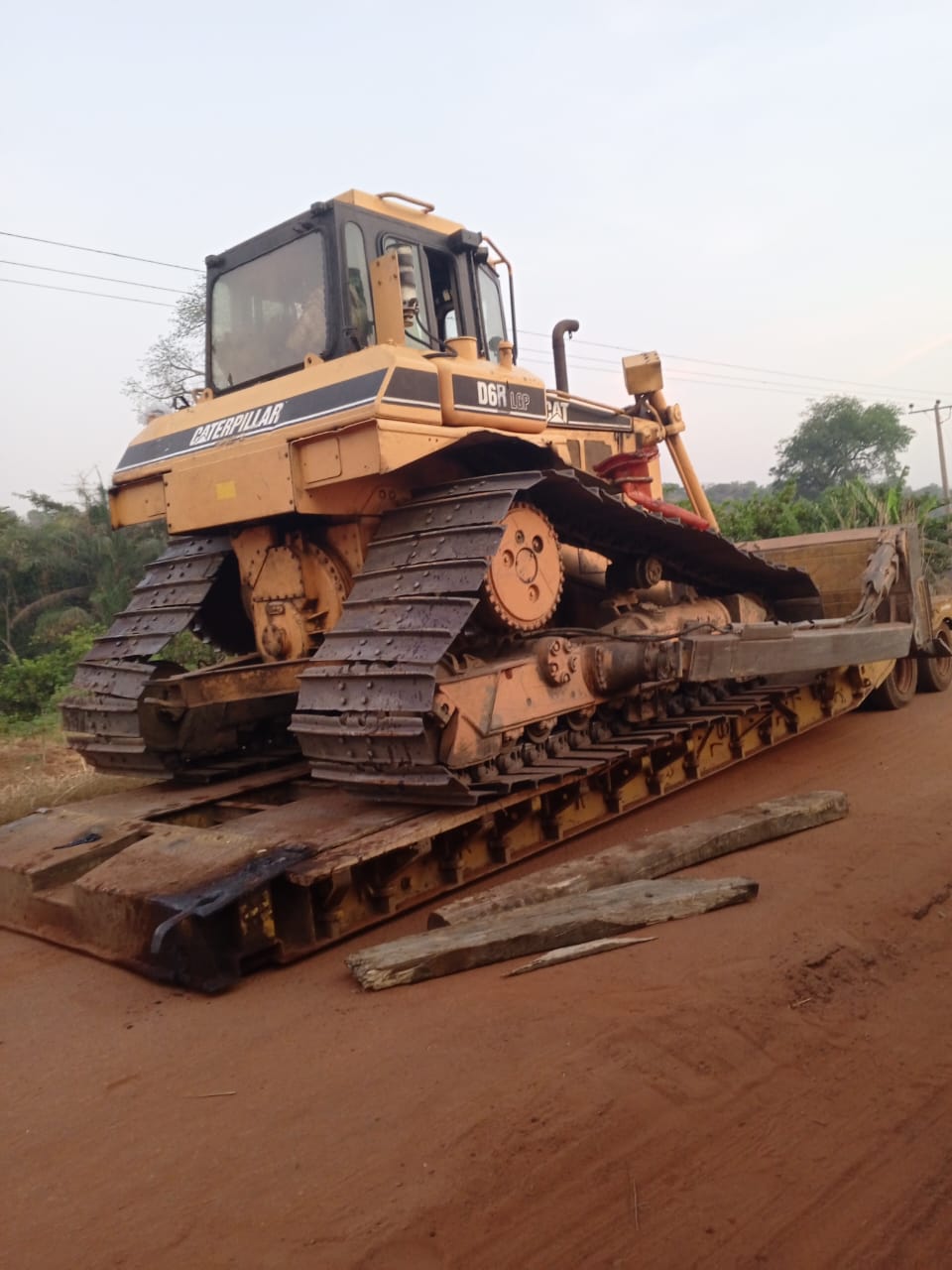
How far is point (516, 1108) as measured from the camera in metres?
2.87

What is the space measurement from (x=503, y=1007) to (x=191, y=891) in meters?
1.38

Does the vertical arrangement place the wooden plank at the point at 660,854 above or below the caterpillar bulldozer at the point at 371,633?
below

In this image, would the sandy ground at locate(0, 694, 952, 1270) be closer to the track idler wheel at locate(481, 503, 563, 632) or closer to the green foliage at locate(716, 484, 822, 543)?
the track idler wheel at locate(481, 503, 563, 632)

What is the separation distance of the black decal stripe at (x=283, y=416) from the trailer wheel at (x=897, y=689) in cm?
624

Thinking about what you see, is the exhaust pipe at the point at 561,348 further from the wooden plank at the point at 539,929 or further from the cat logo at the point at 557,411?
the wooden plank at the point at 539,929

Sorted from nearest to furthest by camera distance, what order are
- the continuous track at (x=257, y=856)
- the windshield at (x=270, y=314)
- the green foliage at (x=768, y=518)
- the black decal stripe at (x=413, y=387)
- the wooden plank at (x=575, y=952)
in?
the wooden plank at (x=575, y=952), the continuous track at (x=257, y=856), the black decal stripe at (x=413, y=387), the windshield at (x=270, y=314), the green foliage at (x=768, y=518)

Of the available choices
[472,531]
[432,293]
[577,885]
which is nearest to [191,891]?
[577,885]

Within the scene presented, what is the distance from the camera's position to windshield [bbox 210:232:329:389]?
5.89 m

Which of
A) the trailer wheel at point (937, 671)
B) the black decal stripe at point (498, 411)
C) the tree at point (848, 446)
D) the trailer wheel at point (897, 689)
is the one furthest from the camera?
the tree at point (848, 446)

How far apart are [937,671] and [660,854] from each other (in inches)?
263

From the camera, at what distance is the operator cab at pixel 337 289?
18.9ft

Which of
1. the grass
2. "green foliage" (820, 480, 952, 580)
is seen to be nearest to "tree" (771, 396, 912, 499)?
"green foliage" (820, 480, 952, 580)

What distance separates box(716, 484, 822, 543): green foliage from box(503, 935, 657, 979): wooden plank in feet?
44.4

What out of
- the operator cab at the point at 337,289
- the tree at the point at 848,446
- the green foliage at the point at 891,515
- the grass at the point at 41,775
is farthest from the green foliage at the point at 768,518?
the tree at the point at 848,446
